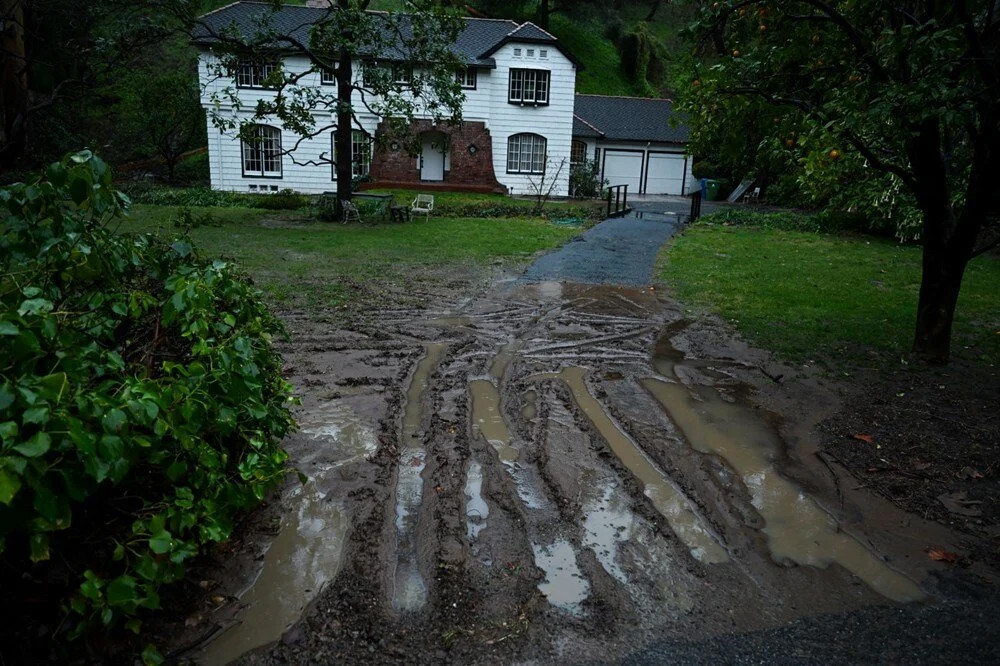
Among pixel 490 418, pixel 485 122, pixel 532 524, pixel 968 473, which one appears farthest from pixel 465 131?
pixel 532 524

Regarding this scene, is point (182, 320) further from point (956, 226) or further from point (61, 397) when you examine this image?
point (956, 226)

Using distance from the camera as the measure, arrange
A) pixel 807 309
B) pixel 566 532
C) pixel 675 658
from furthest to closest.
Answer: pixel 807 309 → pixel 566 532 → pixel 675 658

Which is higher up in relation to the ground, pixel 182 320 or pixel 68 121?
pixel 68 121

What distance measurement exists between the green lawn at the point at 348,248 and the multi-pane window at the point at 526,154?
32.9ft

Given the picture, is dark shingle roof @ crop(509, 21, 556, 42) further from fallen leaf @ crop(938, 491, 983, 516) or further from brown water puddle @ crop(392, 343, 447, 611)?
fallen leaf @ crop(938, 491, 983, 516)

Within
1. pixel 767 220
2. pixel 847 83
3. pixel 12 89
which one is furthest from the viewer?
pixel 767 220

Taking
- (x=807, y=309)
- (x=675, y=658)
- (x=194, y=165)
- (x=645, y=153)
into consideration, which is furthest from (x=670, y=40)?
(x=675, y=658)

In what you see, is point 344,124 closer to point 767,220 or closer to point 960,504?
point 767,220

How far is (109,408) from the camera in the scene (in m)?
2.70

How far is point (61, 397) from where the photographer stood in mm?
2623

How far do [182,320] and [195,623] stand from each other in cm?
157

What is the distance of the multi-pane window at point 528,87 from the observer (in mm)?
31422

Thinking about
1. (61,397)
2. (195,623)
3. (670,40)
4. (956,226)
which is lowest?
(195,623)

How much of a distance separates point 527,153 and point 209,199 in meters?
14.2
